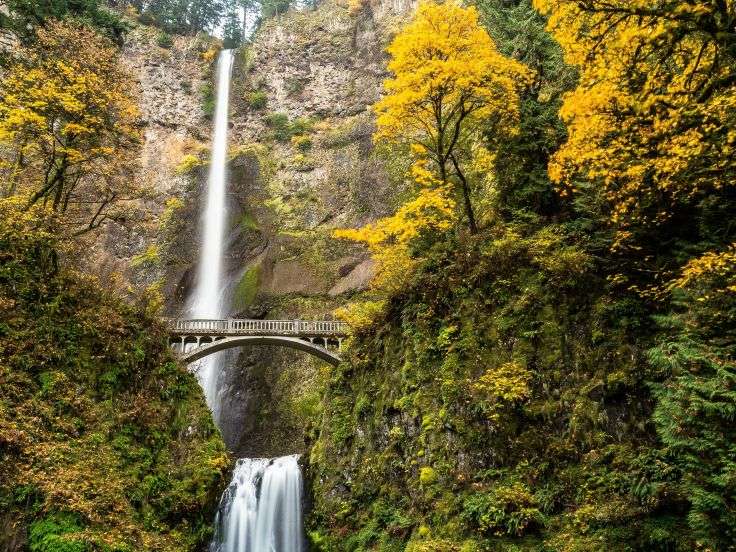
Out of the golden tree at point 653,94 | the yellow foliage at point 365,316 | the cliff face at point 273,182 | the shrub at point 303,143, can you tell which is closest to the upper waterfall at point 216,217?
the cliff face at point 273,182

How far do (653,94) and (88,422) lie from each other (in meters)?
16.4

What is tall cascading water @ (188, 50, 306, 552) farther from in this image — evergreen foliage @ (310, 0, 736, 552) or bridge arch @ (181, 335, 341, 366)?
bridge arch @ (181, 335, 341, 366)

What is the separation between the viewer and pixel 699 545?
643 centimetres

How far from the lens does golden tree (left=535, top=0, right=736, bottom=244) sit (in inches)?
266

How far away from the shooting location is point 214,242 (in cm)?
3928

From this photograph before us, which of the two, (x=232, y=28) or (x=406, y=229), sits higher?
(x=232, y=28)

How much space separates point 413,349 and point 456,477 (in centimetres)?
424

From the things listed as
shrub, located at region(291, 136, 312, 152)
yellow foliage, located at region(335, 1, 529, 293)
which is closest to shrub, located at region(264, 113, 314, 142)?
shrub, located at region(291, 136, 312, 152)

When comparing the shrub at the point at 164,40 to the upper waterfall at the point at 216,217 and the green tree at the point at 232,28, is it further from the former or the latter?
the green tree at the point at 232,28

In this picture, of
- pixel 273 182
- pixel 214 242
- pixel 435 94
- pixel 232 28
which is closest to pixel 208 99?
pixel 273 182

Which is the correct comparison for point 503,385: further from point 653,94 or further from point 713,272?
point 653,94

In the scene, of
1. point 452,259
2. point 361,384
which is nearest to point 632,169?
point 452,259

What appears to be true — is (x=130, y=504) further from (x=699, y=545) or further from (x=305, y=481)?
(x=699, y=545)

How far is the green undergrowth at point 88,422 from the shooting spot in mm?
12086
